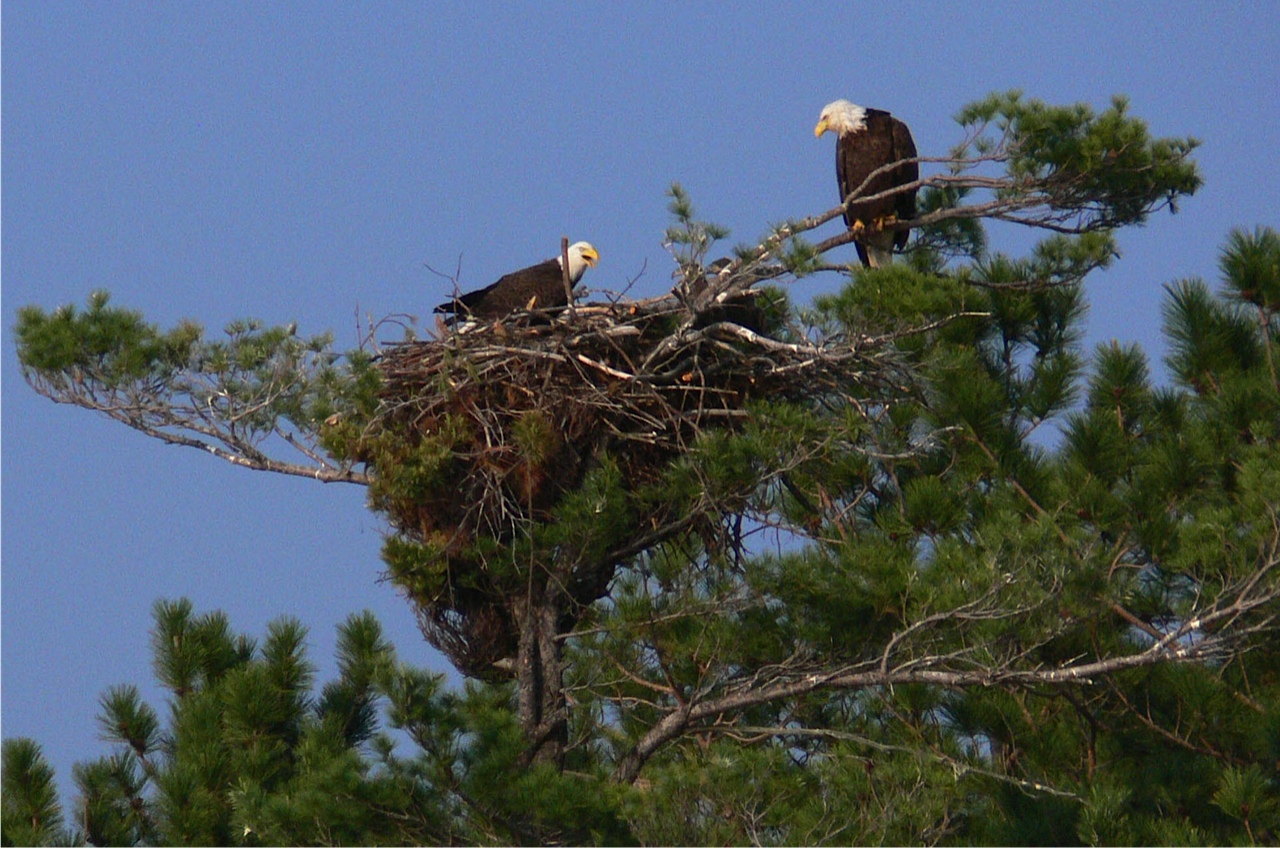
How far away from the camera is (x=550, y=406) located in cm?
694

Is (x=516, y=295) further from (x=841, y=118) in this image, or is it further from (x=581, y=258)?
(x=841, y=118)

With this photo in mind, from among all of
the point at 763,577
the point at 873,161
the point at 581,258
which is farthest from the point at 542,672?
the point at 873,161

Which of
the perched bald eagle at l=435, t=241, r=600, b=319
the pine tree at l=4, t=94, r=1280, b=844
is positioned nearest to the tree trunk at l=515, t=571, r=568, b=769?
the pine tree at l=4, t=94, r=1280, b=844

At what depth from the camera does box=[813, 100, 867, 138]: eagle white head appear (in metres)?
10.3

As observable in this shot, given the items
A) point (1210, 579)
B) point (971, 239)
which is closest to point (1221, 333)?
point (971, 239)

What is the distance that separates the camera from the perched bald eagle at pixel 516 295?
7711 millimetres

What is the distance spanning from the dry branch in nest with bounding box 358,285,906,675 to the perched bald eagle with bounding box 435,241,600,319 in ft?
1.14

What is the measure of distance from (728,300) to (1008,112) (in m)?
1.45

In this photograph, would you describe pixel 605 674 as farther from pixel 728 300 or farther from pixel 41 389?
pixel 41 389

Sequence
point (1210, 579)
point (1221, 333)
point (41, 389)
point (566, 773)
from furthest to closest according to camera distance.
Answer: point (1221, 333), point (41, 389), point (566, 773), point (1210, 579)

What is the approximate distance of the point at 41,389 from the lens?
23.4ft

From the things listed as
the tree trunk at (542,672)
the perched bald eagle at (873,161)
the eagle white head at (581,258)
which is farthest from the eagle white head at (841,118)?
the tree trunk at (542,672)

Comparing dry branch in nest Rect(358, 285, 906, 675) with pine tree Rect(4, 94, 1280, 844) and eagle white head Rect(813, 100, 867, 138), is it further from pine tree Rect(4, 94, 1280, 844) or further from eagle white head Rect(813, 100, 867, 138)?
eagle white head Rect(813, 100, 867, 138)

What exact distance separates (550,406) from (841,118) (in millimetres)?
4196
